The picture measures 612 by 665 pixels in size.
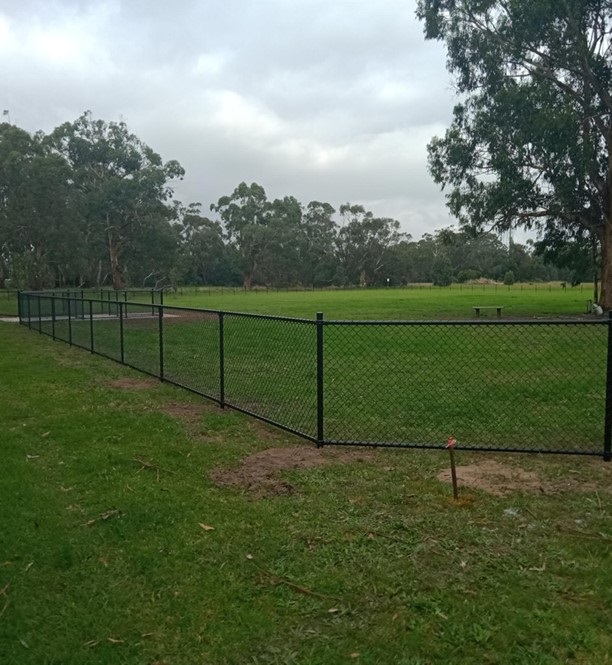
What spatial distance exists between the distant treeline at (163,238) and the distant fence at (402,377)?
56.2 ft

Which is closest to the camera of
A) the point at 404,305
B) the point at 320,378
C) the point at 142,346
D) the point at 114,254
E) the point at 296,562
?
the point at 296,562

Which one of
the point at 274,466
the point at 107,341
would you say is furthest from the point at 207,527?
the point at 107,341

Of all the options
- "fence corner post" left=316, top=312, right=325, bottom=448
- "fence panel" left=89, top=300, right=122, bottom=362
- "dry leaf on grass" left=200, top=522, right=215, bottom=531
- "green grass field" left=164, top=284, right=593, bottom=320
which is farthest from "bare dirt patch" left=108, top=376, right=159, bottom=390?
"green grass field" left=164, top=284, right=593, bottom=320

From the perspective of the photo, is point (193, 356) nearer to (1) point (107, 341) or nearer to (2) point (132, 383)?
(2) point (132, 383)

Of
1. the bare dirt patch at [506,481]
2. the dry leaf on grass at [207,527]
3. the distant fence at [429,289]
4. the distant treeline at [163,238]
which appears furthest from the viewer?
the distant fence at [429,289]

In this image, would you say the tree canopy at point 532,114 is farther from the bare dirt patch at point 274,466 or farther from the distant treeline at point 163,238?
the bare dirt patch at point 274,466

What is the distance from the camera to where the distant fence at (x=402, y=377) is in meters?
5.83

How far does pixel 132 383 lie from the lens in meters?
8.95

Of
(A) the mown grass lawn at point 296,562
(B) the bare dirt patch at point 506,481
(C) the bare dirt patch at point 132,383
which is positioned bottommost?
(A) the mown grass lawn at point 296,562

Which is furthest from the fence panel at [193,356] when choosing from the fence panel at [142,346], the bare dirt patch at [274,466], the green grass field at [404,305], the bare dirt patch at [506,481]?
the green grass field at [404,305]

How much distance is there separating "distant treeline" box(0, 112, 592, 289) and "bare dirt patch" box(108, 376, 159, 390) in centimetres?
2212

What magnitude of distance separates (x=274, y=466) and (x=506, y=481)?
1.91 metres

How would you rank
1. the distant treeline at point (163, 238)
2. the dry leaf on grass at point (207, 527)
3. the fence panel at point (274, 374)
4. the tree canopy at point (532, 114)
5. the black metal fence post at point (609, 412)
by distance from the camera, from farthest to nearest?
the distant treeline at point (163, 238) → the tree canopy at point (532, 114) → the fence panel at point (274, 374) → the black metal fence post at point (609, 412) → the dry leaf on grass at point (207, 527)

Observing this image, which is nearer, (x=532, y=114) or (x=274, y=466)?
(x=274, y=466)
